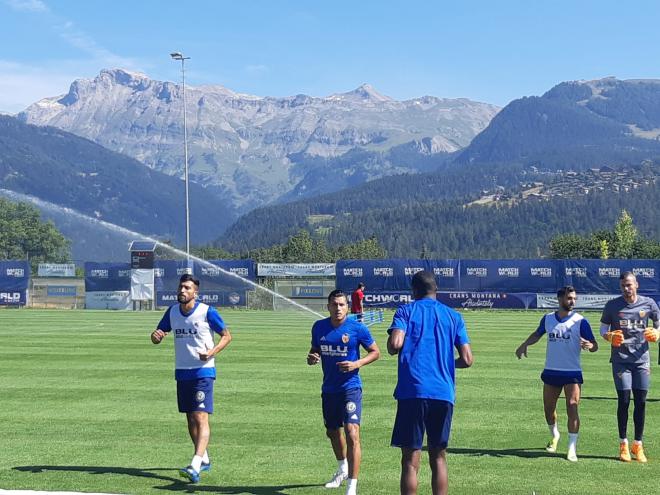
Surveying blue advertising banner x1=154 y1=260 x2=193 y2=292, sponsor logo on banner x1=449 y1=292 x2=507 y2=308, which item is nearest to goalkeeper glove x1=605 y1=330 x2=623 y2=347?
sponsor logo on banner x1=449 y1=292 x2=507 y2=308

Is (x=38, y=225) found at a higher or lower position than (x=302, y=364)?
higher

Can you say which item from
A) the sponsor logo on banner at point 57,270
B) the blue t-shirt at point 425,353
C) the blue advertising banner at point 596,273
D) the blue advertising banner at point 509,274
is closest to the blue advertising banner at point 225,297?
the blue advertising banner at point 509,274

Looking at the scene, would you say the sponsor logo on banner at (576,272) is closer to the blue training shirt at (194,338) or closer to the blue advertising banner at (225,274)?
the blue advertising banner at (225,274)

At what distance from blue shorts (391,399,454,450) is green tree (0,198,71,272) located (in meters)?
92.5

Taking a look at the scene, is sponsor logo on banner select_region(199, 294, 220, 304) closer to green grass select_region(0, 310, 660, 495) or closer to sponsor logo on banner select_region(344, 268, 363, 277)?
sponsor logo on banner select_region(344, 268, 363, 277)

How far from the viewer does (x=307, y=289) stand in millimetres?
54750

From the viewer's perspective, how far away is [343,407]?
9922mm

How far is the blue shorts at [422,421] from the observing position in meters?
8.13

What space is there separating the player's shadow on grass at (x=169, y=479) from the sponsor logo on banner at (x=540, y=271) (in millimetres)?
40663

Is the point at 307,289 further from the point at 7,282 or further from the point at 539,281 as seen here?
the point at 7,282

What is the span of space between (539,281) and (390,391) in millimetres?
33722

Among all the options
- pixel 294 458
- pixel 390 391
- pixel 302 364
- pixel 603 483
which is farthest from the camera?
pixel 302 364

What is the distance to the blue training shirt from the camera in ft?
35.0

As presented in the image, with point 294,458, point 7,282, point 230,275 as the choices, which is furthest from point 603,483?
point 7,282
